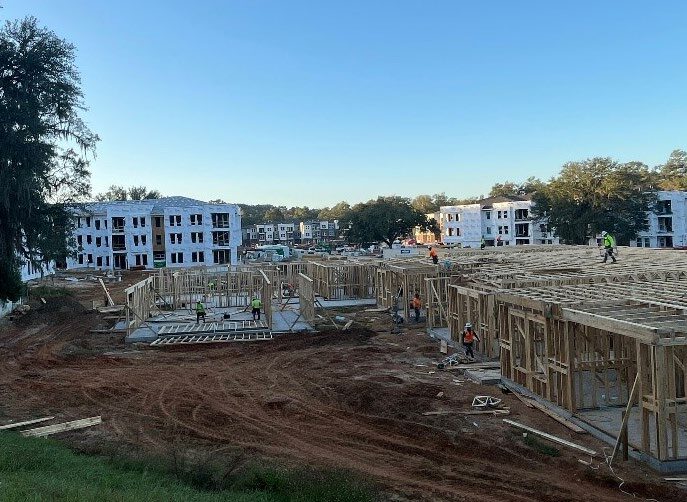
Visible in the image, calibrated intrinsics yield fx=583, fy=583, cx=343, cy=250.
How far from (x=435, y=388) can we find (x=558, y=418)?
3509 millimetres

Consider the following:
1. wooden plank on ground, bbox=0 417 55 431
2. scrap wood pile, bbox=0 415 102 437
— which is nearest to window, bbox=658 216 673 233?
scrap wood pile, bbox=0 415 102 437

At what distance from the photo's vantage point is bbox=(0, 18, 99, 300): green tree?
76.8 ft

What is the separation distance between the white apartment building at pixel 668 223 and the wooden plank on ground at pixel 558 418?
202ft

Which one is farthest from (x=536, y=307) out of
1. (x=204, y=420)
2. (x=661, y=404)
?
(x=204, y=420)

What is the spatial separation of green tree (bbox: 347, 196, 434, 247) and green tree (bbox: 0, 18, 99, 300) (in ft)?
178

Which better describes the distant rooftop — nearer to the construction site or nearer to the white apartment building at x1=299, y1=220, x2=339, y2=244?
the construction site

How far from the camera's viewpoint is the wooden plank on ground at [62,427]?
11.8 m

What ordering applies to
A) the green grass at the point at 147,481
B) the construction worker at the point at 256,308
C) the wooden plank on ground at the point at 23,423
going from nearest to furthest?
the green grass at the point at 147,481 → the wooden plank on ground at the point at 23,423 → the construction worker at the point at 256,308

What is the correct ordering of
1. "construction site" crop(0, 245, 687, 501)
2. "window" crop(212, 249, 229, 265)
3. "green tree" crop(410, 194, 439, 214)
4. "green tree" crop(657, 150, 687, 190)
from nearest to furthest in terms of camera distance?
"construction site" crop(0, 245, 687, 501) < "window" crop(212, 249, 229, 265) < "green tree" crop(657, 150, 687, 190) < "green tree" crop(410, 194, 439, 214)

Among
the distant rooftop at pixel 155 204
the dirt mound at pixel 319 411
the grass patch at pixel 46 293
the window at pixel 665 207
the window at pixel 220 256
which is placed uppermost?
the distant rooftop at pixel 155 204

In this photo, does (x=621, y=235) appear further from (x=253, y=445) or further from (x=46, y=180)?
(x=253, y=445)

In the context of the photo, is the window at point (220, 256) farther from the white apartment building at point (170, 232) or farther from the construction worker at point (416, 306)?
the construction worker at point (416, 306)

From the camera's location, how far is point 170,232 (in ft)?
217

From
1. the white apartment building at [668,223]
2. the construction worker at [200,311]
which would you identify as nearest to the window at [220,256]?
the construction worker at [200,311]
